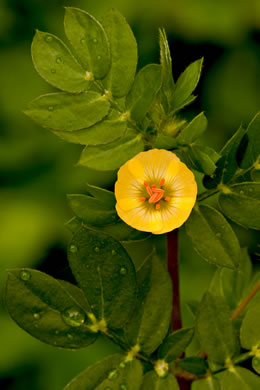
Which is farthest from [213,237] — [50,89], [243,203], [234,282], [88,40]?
[50,89]

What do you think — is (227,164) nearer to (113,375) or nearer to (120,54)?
(120,54)

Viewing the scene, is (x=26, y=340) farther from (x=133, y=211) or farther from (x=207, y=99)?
(x=133, y=211)

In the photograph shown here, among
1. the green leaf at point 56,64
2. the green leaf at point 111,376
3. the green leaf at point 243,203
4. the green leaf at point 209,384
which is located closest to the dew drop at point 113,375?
the green leaf at point 111,376

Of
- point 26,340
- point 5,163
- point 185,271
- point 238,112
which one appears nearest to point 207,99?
point 238,112

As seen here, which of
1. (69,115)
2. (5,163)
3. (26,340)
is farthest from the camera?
(5,163)

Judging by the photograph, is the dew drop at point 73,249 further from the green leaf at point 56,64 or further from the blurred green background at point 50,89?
the blurred green background at point 50,89
